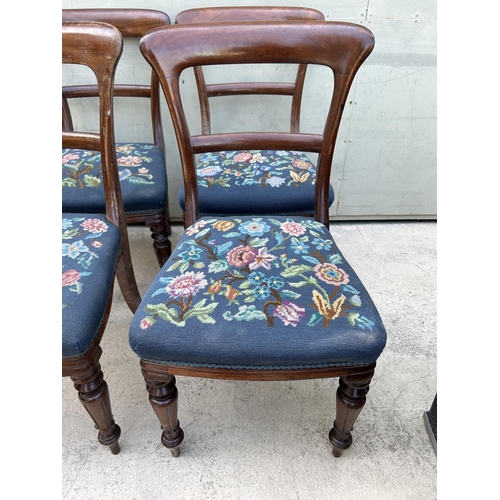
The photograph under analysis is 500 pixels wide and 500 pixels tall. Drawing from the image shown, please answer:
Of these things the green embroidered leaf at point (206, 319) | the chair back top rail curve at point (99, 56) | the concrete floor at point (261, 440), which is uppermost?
the chair back top rail curve at point (99, 56)

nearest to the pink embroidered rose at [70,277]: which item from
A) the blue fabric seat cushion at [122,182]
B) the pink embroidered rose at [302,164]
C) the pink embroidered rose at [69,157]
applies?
the blue fabric seat cushion at [122,182]

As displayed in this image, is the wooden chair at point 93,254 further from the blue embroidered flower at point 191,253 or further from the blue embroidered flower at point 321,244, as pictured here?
the blue embroidered flower at point 321,244

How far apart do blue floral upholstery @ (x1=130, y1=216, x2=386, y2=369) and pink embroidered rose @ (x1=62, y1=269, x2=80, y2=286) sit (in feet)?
0.51

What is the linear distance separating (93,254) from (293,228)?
45cm

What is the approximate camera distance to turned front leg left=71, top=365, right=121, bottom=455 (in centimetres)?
80

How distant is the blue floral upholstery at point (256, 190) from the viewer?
3.64ft

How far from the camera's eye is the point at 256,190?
1117 millimetres

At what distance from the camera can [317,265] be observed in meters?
0.81

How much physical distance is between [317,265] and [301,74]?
781 mm

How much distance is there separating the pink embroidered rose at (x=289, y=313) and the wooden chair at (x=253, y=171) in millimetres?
459

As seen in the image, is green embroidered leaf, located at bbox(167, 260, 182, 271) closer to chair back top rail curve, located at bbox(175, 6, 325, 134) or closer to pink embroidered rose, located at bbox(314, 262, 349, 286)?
pink embroidered rose, located at bbox(314, 262, 349, 286)

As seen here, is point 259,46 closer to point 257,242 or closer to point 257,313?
point 257,242

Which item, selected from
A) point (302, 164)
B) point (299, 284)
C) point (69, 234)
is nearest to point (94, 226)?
point (69, 234)
